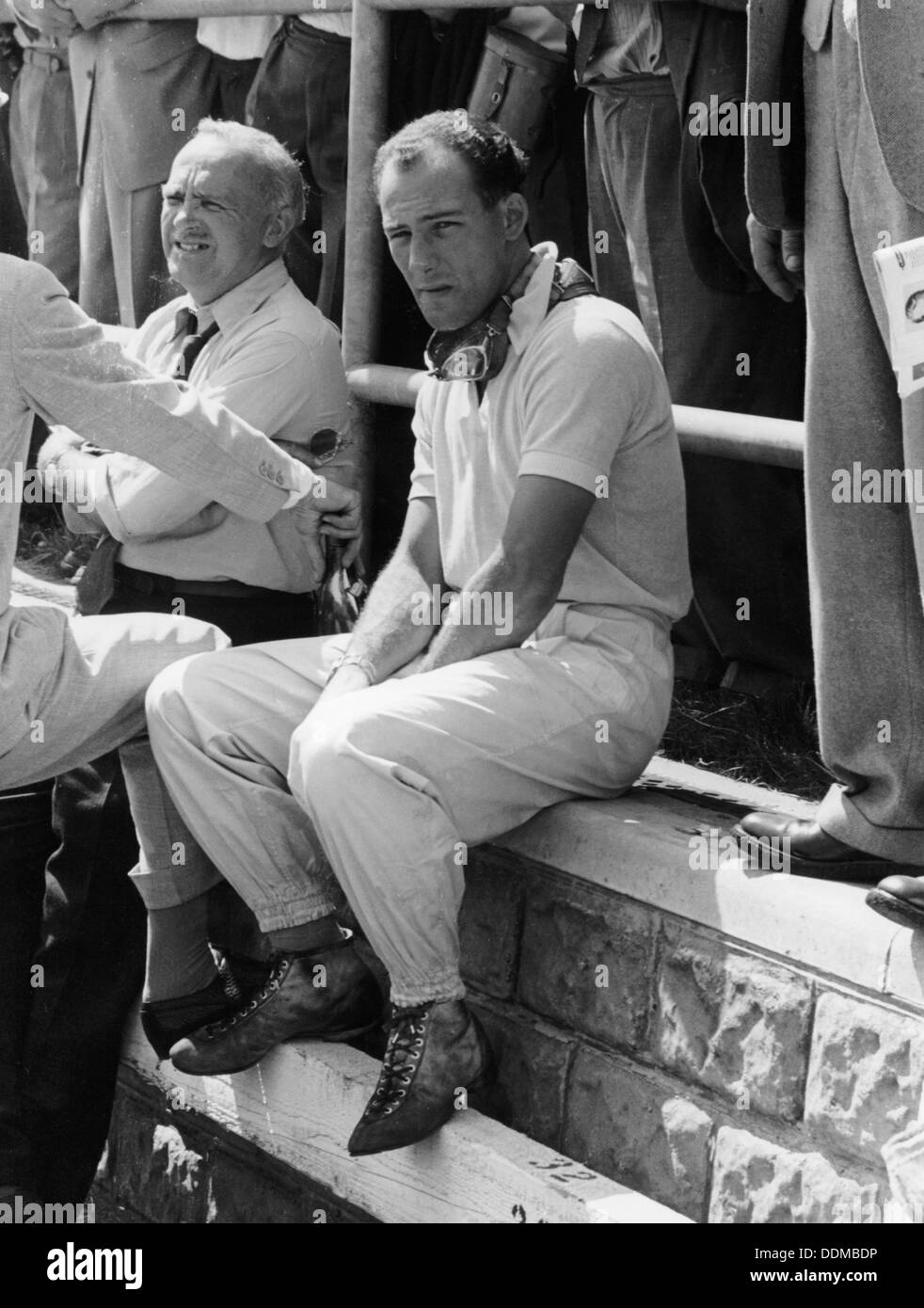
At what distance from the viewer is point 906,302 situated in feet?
8.67

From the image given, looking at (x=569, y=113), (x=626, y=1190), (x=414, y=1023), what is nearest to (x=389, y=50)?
(x=569, y=113)

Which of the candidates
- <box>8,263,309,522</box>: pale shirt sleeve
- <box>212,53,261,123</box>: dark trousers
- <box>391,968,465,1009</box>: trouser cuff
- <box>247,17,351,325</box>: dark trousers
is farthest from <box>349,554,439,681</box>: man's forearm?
<box>212,53,261,123</box>: dark trousers

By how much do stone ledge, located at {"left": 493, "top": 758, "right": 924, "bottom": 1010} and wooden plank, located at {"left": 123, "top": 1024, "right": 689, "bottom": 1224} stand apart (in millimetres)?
447

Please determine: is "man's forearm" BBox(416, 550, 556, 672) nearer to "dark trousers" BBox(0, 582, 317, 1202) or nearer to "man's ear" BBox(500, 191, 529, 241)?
"man's ear" BBox(500, 191, 529, 241)

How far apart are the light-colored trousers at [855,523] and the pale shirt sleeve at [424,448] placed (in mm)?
882

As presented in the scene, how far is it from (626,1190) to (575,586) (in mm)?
1019

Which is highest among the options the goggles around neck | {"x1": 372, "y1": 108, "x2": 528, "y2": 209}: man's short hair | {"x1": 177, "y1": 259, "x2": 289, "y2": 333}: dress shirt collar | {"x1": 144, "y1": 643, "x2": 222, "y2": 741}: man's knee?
{"x1": 372, "y1": 108, "x2": 528, "y2": 209}: man's short hair

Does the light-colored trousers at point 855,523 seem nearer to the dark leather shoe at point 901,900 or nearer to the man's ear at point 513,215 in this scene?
the dark leather shoe at point 901,900

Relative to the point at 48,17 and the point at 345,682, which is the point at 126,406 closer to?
the point at 345,682

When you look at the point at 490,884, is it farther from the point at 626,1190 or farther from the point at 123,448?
the point at 123,448

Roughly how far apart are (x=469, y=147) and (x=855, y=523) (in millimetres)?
1041

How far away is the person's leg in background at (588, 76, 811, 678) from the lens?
13.7ft

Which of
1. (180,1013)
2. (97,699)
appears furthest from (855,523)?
(180,1013)
